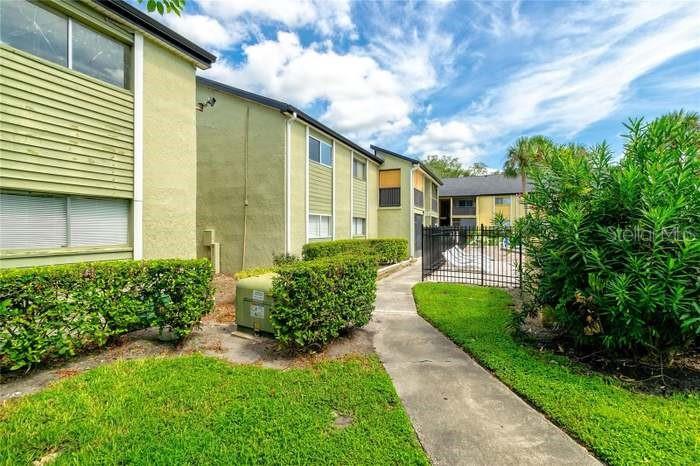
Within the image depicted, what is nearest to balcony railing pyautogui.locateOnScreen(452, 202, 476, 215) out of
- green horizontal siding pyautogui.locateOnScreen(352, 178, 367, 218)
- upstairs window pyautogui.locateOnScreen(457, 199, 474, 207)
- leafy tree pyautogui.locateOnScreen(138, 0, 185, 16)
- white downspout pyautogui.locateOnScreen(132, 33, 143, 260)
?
upstairs window pyautogui.locateOnScreen(457, 199, 474, 207)

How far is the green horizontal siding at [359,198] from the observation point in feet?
53.9

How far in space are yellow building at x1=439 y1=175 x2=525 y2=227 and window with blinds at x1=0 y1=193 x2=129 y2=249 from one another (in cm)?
3858

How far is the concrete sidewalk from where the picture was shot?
8.36ft

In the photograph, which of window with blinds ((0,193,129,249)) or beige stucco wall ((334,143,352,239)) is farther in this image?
beige stucco wall ((334,143,352,239))

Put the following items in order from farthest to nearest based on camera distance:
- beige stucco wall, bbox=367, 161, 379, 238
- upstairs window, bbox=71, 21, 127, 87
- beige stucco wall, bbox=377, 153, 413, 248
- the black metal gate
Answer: beige stucco wall, bbox=377, 153, 413, 248 < beige stucco wall, bbox=367, 161, 379, 238 < the black metal gate < upstairs window, bbox=71, 21, 127, 87

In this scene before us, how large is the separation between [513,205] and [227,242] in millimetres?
36617

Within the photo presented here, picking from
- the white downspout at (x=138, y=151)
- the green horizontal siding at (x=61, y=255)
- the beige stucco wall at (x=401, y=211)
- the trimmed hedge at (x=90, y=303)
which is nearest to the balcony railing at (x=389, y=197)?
the beige stucco wall at (x=401, y=211)

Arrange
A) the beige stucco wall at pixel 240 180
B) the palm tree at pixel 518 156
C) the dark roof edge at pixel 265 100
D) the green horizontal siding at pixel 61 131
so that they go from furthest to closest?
the palm tree at pixel 518 156, the beige stucco wall at pixel 240 180, the dark roof edge at pixel 265 100, the green horizontal siding at pixel 61 131

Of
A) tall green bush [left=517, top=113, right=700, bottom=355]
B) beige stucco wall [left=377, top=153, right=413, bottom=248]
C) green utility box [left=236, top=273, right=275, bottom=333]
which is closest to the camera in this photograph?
tall green bush [left=517, top=113, right=700, bottom=355]

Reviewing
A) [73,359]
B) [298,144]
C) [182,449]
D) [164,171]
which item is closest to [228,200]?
[298,144]

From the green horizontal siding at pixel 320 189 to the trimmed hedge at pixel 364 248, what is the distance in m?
1.68

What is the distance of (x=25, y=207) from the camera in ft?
16.1

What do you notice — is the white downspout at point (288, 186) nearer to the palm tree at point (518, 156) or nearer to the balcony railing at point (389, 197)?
the balcony railing at point (389, 197)

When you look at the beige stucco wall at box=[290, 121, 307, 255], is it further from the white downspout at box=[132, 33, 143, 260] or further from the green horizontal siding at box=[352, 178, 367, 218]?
the white downspout at box=[132, 33, 143, 260]
